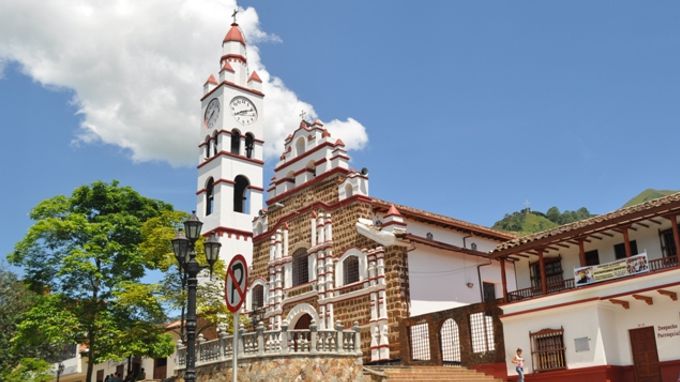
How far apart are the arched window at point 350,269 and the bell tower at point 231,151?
39.2 ft

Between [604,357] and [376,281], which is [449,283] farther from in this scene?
[604,357]

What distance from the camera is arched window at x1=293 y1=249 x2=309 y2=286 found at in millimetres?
35125

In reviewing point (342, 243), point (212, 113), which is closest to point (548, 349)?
point (342, 243)

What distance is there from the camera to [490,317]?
2662 centimetres

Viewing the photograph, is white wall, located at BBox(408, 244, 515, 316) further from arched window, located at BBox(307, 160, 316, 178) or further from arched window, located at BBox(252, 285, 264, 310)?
arched window, located at BBox(252, 285, 264, 310)

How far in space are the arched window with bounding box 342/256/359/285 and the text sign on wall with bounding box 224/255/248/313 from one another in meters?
20.6

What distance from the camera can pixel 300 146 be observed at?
122 ft

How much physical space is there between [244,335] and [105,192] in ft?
48.1

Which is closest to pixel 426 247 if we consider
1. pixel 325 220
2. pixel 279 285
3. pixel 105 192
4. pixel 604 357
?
pixel 325 220

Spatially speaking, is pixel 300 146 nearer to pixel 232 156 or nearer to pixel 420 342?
pixel 232 156

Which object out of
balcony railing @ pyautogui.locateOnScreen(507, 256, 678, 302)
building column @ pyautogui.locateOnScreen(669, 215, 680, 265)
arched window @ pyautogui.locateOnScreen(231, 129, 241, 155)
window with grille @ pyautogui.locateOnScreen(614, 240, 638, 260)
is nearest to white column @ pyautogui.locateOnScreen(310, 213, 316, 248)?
balcony railing @ pyautogui.locateOnScreen(507, 256, 678, 302)

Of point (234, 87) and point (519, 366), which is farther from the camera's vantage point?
point (234, 87)

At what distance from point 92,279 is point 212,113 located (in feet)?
59.3

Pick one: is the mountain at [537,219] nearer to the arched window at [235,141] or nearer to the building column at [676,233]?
the arched window at [235,141]
